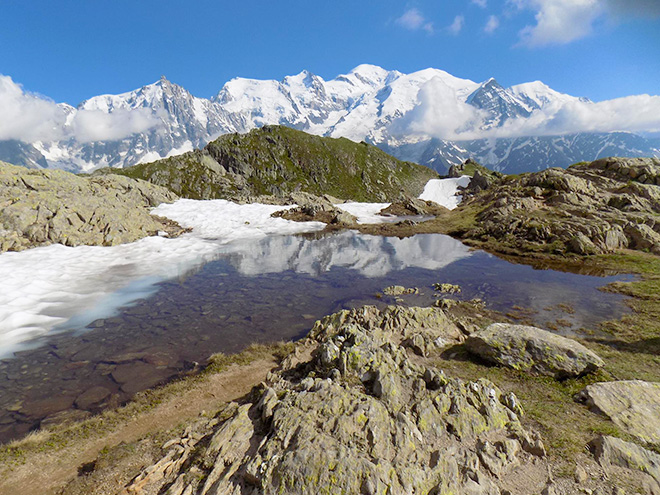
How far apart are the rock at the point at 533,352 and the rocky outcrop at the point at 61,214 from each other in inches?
2063

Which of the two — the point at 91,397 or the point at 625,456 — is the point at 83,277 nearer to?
the point at 91,397

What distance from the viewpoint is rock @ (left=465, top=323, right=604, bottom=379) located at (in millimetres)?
14305

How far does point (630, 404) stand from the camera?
11305 mm

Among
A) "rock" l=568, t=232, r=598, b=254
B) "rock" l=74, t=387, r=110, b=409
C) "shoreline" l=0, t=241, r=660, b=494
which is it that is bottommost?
"rock" l=74, t=387, r=110, b=409

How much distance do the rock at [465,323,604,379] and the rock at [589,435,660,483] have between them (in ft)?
17.8

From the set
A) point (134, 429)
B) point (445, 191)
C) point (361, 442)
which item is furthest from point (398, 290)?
point (445, 191)

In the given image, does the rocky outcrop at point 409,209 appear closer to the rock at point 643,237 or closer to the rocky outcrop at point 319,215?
the rocky outcrop at point 319,215

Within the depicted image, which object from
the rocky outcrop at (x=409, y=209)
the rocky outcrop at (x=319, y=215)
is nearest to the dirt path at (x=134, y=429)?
the rocky outcrop at (x=319, y=215)

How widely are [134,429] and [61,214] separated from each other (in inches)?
1886

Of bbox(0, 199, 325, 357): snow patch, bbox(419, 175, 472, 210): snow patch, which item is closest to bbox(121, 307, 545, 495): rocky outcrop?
bbox(0, 199, 325, 357): snow patch

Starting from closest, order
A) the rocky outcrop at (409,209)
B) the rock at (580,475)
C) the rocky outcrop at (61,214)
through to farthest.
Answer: the rock at (580,475) < the rocky outcrop at (61,214) < the rocky outcrop at (409,209)

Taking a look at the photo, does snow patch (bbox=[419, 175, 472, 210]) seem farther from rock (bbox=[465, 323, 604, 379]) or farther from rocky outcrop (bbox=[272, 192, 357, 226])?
rock (bbox=[465, 323, 604, 379])

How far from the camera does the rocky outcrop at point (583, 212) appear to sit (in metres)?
43.8

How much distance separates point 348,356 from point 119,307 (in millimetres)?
23036
